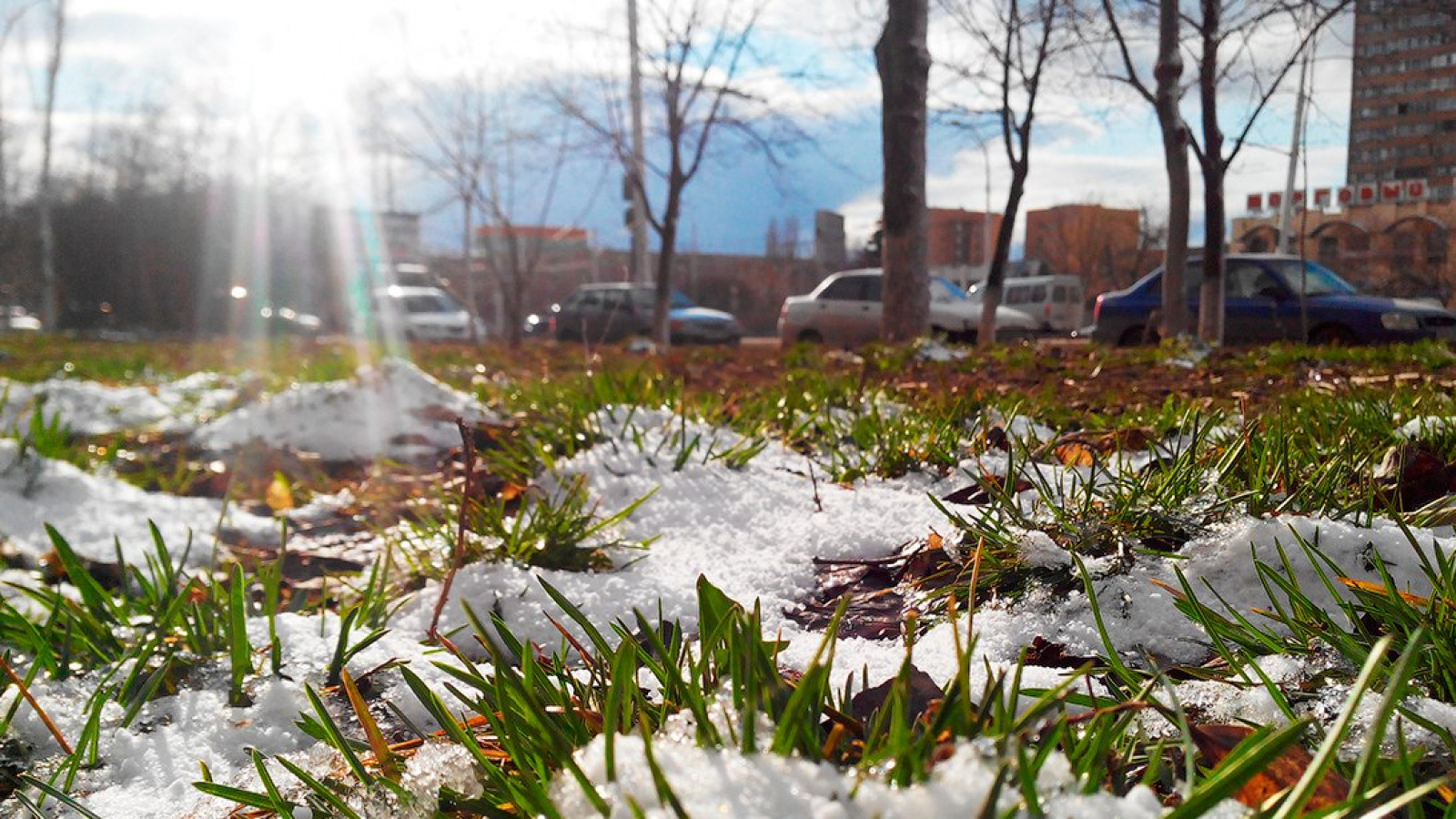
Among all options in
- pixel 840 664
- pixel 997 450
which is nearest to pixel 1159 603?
pixel 840 664

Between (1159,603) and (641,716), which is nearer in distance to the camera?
(641,716)

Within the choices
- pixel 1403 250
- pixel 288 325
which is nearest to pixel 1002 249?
pixel 1403 250

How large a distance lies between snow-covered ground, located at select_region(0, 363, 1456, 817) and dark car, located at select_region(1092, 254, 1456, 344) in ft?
26.0

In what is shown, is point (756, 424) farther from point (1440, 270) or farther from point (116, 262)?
point (116, 262)

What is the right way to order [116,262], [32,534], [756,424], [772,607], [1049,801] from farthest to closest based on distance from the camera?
[116,262]
[756,424]
[32,534]
[772,607]
[1049,801]

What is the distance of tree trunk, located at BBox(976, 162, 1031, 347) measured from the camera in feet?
36.3

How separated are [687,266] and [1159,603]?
38.1 metres

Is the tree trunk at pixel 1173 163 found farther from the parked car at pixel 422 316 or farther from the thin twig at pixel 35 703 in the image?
the parked car at pixel 422 316

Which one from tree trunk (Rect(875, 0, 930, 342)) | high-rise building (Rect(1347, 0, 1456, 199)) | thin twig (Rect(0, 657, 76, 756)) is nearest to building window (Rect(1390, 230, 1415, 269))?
high-rise building (Rect(1347, 0, 1456, 199))

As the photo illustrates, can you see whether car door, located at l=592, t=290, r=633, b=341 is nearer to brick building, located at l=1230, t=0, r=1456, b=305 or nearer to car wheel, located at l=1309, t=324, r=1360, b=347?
car wheel, located at l=1309, t=324, r=1360, b=347

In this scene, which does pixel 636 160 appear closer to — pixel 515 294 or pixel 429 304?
pixel 515 294

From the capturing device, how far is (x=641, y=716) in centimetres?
73

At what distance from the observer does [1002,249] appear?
37.3 ft

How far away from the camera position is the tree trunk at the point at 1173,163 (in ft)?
32.1
